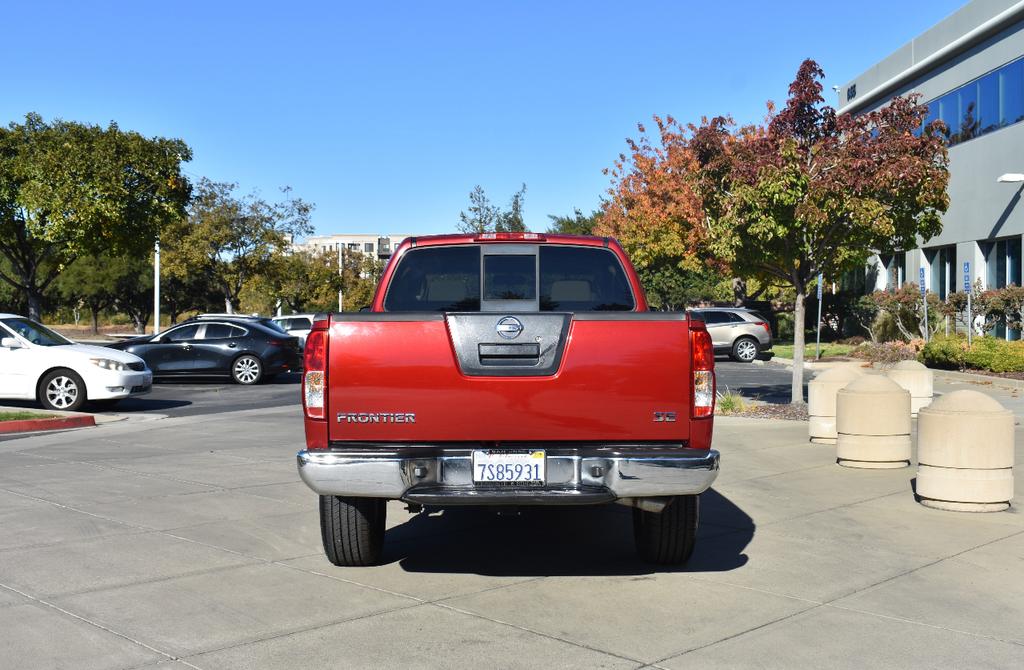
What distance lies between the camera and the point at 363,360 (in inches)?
218

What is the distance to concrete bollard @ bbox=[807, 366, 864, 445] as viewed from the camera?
1215 cm

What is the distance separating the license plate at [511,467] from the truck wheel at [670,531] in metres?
0.98

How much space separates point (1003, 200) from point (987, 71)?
3.69 meters

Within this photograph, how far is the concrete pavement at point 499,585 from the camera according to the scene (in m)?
4.79

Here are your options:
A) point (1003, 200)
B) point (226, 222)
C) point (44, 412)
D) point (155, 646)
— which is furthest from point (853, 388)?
point (226, 222)

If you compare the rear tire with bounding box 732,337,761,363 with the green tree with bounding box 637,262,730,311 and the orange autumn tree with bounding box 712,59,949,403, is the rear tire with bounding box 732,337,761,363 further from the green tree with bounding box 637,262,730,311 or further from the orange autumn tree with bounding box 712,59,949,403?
the green tree with bounding box 637,262,730,311

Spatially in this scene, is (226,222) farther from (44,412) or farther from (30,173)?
(44,412)

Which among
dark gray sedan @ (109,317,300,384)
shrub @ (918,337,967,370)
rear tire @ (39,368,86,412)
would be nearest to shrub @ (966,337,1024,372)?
shrub @ (918,337,967,370)

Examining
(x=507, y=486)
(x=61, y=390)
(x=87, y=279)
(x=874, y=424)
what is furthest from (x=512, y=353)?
(x=87, y=279)

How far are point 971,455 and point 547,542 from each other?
3561mm

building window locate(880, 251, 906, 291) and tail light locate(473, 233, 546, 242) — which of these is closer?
tail light locate(473, 233, 546, 242)

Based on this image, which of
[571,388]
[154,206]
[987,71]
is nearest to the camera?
[571,388]

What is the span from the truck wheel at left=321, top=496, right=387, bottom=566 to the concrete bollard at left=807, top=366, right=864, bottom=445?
286 inches

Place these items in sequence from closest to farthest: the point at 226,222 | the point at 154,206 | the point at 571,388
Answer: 1. the point at 571,388
2. the point at 154,206
3. the point at 226,222
